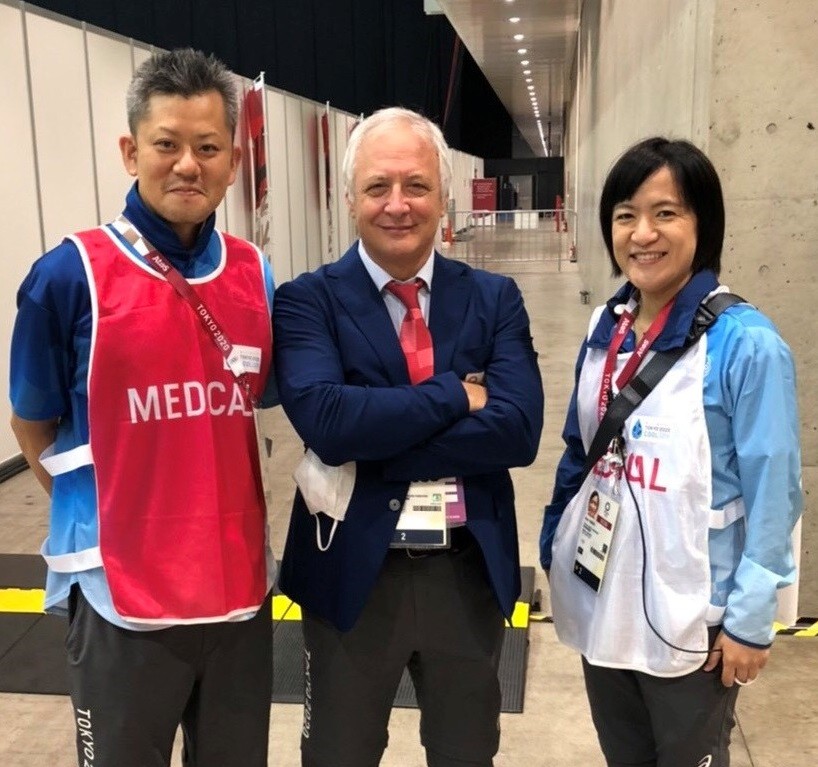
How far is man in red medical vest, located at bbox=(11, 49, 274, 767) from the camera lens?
1646mm

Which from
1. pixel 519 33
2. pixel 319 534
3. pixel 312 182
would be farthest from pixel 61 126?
pixel 519 33

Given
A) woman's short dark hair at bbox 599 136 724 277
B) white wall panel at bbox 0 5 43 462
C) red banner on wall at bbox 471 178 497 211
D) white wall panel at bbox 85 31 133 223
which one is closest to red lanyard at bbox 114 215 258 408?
woman's short dark hair at bbox 599 136 724 277

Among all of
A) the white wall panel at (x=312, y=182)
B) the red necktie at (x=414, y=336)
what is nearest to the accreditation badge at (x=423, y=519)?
the red necktie at (x=414, y=336)

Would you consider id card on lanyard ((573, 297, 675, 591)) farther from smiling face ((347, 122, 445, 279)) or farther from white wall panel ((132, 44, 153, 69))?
white wall panel ((132, 44, 153, 69))

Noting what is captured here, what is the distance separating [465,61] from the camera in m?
43.5

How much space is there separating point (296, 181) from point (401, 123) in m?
10.6

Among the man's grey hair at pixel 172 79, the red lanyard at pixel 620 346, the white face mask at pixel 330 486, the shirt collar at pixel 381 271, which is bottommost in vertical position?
the white face mask at pixel 330 486

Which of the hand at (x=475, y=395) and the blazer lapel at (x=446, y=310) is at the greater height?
the blazer lapel at (x=446, y=310)

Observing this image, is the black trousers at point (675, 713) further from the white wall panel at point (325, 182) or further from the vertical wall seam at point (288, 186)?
the white wall panel at point (325, 182)

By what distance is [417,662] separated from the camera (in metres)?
1.88

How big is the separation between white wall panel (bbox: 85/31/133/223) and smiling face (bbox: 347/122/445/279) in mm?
5402

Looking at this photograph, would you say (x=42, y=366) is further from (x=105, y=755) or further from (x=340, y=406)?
(x=105, y=755)

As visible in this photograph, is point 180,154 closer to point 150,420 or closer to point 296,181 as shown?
point 150,420

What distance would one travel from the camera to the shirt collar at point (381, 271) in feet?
5.97
